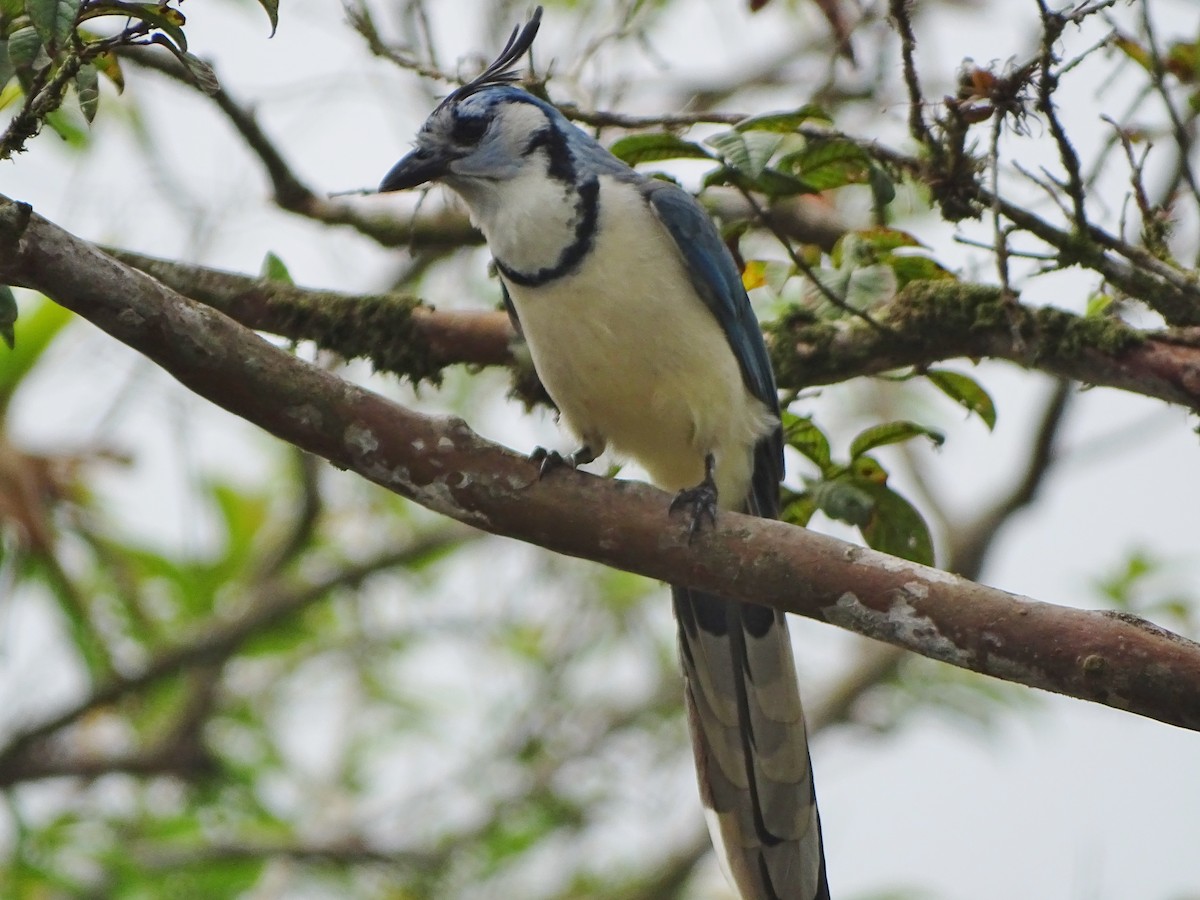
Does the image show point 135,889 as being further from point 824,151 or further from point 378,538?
point 824,151

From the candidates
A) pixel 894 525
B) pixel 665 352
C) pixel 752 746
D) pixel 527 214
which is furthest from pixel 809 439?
pixel 527 214

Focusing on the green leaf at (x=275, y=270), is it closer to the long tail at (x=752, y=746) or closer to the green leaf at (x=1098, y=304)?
the long tail at (x=752, y=746)

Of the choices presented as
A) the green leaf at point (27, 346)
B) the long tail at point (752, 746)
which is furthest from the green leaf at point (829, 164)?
the green leaf at point (27, 346)

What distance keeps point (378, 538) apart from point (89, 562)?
49.0 inches

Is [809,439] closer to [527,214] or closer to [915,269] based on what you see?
[915,269]

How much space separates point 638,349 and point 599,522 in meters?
0.70

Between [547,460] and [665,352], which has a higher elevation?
[665,352]

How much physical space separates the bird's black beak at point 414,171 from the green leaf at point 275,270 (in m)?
0.36

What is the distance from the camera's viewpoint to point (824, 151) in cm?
331

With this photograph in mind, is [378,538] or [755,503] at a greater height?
[378,538]

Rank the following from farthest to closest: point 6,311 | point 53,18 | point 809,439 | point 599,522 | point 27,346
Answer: point 27,346 → point 809,439 → point 599,522 → point 6,311 → point 53,18

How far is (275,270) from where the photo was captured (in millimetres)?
3625

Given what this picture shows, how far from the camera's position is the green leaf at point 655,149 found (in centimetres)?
326

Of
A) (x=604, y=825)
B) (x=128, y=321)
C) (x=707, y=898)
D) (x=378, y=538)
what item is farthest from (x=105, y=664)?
(x=128, y=321)
